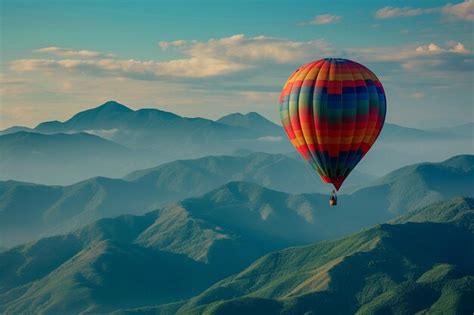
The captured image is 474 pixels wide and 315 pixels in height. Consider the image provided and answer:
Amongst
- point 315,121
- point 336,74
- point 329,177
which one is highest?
point 336,74

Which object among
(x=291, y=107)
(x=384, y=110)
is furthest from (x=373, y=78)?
(x=291, y=107)

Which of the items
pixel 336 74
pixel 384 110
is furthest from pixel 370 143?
pixel 336 74

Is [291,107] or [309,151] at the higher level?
[291,107]

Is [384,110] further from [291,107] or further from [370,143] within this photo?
[291,107]

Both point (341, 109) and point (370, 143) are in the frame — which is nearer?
point (341, 109)
